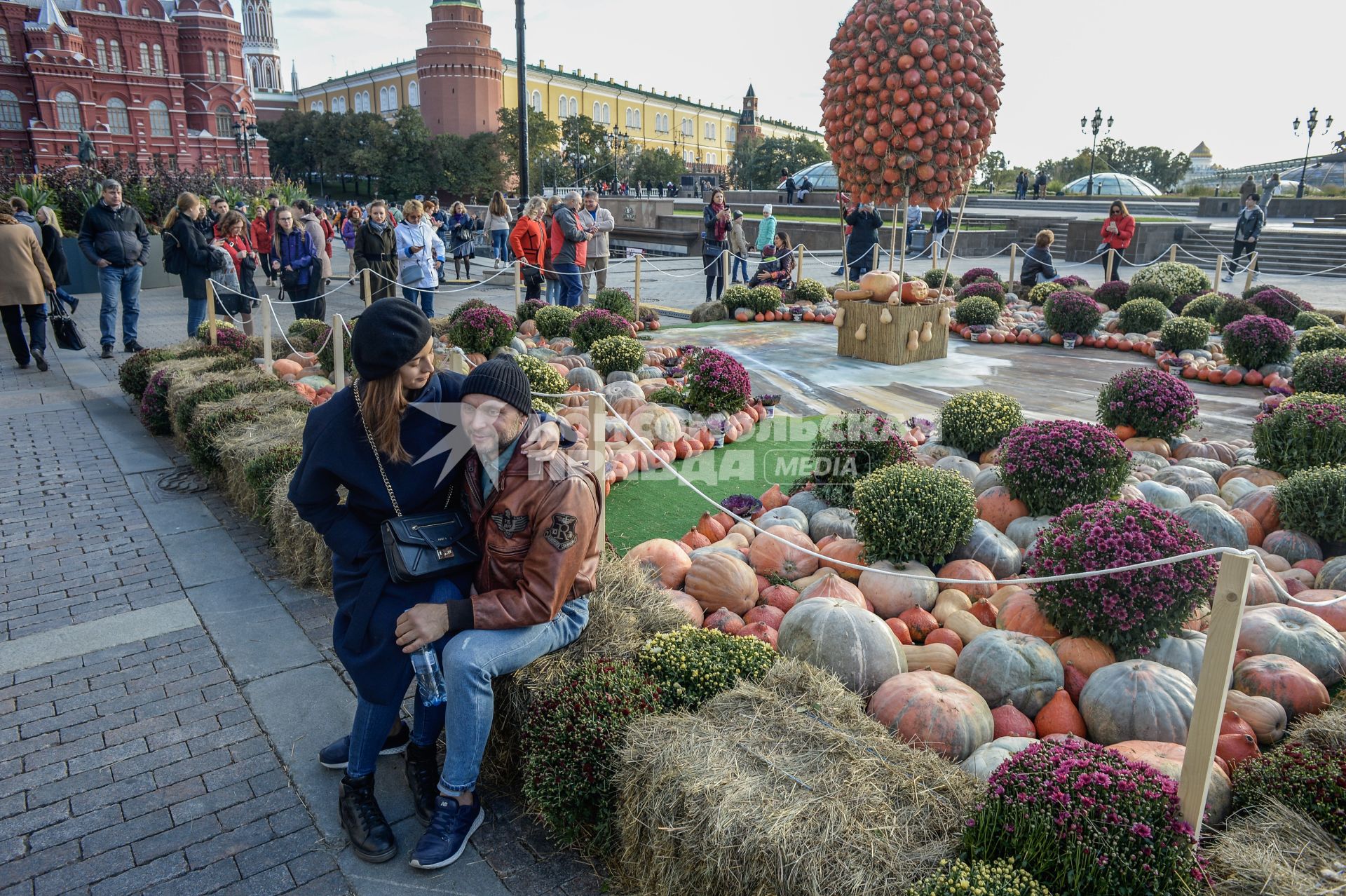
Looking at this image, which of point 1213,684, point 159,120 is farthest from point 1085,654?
point 159,120

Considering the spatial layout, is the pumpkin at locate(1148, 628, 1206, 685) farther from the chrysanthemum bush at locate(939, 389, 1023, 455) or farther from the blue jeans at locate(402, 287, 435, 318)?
the blue jeans at locate(402, 287, 435, 318)

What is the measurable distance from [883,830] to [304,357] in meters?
9.04

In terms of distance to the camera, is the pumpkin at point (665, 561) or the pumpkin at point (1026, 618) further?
the pumpkin at point (665, 561)

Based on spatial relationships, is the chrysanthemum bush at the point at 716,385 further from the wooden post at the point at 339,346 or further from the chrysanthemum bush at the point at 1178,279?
the chrysanthemum bush at the point at 1178,279

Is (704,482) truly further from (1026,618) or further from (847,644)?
(847,644)

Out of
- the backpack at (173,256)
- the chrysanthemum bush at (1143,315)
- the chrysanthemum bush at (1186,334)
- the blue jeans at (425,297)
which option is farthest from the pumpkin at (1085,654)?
the backpack at (173,256)

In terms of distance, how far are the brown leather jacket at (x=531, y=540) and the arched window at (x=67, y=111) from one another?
6805 cm

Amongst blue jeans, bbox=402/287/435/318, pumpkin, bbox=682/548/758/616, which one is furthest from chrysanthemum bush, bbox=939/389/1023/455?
blue jeans, bbox=402/287/435/318

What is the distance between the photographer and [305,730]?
3.87 m

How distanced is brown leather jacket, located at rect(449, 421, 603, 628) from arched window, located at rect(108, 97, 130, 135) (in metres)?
70.5

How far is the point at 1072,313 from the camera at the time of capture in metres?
11.9

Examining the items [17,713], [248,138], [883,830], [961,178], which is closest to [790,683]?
[883,830]

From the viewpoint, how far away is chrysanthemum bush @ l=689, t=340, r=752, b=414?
25.4ft

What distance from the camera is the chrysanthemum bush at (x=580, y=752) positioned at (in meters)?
3.08
